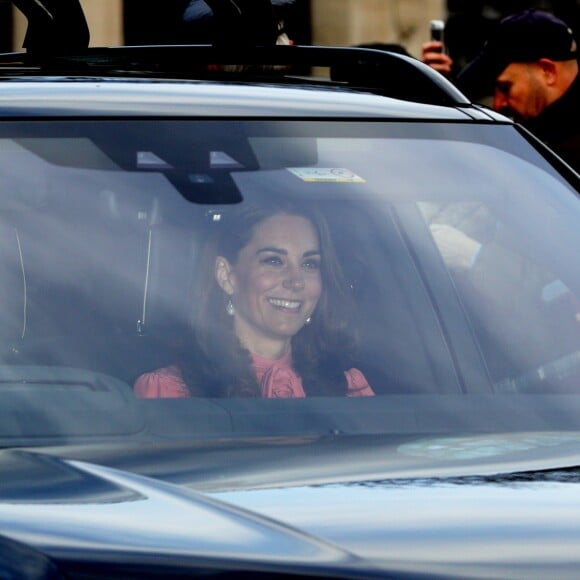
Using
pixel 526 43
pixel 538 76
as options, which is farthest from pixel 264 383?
pixel 526 43

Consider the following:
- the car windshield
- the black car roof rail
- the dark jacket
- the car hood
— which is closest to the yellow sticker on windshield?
the car windshield

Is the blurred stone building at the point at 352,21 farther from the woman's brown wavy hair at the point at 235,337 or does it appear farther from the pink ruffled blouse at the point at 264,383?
the pink ruffled blouse at the point at 264,383

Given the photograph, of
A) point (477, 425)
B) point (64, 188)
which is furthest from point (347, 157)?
point (477, 425)

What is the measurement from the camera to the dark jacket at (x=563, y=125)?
6.76 metres

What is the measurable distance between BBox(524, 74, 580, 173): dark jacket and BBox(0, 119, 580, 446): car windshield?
135 inches

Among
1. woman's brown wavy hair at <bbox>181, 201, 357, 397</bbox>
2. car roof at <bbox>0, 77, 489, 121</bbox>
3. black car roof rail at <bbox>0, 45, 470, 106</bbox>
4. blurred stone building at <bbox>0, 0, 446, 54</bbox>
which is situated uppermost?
blurred stone building at <bbox>0, 0, 446, 54</bbox>

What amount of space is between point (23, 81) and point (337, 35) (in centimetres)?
1496

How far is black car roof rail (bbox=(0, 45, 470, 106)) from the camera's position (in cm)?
341

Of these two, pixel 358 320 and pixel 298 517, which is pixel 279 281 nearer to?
pixel 358 320

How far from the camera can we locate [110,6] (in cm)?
1561

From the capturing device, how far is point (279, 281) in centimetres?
335

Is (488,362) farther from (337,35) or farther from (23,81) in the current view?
(337,35)

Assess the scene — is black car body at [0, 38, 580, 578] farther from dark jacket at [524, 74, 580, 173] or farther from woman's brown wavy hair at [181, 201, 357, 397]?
dark jacket at [524, 74, 580, 173]

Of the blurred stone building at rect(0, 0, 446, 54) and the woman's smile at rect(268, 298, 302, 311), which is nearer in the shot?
the woman's smile at rect(268, 298, 302, 311)
